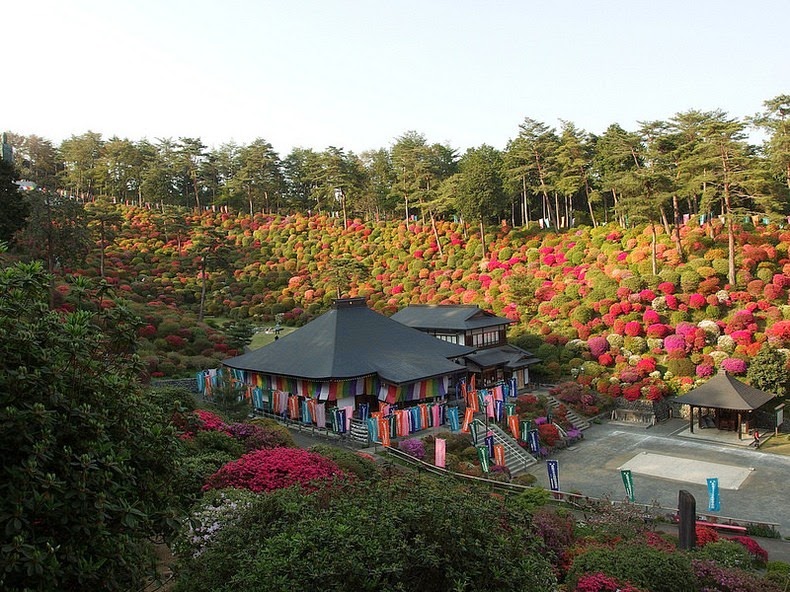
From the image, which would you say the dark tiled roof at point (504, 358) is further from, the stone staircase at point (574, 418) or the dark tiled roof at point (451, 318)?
the stone staircase at point (574, 418)

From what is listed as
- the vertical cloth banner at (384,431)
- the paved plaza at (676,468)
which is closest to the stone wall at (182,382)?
the vertical cloth banner at (384,431)

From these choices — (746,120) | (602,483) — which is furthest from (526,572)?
(746,120)

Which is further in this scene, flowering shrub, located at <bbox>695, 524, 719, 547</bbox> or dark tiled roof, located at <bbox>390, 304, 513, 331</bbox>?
dark tiled roof, located at <bbox>390, 304, 513, 331</bbox>

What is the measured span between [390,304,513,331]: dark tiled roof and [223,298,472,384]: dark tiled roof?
311 centimetres

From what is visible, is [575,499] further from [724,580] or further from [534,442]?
[724,580]

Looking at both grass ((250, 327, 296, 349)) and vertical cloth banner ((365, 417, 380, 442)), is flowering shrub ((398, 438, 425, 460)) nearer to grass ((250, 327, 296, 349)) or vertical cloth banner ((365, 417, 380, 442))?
vertical cloth banner ((365, 417, 380, 442))

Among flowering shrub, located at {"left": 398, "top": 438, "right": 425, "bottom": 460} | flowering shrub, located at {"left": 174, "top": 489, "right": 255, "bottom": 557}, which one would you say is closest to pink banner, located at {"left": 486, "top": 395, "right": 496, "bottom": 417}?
flowering shrub, located at {"left": 398, "top": 438, "right": 425, "bottom": 460}

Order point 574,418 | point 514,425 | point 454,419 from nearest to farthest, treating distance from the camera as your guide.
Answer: point 454,419
point 514,425
point 574,418

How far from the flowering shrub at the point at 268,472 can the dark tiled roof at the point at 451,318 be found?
70.2 feet

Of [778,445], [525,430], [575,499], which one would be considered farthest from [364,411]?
[778,445]

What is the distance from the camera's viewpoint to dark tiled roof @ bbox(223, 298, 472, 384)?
83.6ft

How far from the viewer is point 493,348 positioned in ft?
113

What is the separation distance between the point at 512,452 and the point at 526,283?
20.2m

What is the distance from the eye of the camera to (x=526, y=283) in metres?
42.4
